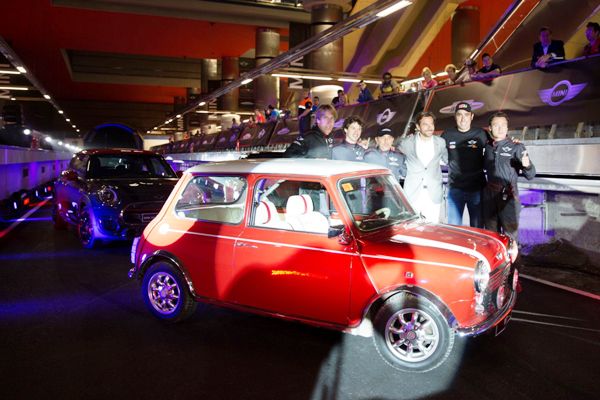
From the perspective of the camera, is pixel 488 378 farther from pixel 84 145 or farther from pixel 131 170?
pixel 84 145

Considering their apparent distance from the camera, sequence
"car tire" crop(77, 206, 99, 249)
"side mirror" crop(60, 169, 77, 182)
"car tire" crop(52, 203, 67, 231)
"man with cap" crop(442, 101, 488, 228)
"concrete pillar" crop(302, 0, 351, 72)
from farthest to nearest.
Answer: "concrete pillar" crop(302, 0, 351, 72) → "car tire" crop(52, 203, 67, 231) → "side mirror" crop(60, 169, 77, 182) → "car tire" crop(77, 206, 99, 249) → "man with cap" crop(442, 101, 488, 228)

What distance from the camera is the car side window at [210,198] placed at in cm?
487

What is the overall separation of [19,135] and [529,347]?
18190 millimetres

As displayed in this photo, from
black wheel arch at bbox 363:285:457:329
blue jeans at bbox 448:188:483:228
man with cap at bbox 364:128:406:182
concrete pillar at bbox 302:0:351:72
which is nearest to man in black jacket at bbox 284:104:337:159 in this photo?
man with cap at bbox 364:128:406:182

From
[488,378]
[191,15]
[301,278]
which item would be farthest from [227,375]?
[191,15]

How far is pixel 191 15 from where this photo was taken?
2317 centimetres

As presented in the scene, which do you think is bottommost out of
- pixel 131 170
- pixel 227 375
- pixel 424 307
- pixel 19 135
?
pixel 227 375

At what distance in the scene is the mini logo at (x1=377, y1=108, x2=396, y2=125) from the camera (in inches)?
460

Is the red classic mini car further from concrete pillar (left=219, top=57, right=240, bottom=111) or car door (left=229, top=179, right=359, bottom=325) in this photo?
concrete pillar (left=219, top=57, right=240, bottom=111)

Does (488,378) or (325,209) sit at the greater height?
(325,209)

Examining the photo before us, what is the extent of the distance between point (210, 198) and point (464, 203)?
3.24 meters

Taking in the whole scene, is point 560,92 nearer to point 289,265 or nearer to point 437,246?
point 437,246

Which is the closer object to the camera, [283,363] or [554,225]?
[283,363]

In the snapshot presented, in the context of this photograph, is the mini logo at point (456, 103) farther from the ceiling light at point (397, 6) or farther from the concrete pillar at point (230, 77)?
the concrete pillar at point (230, 77)
